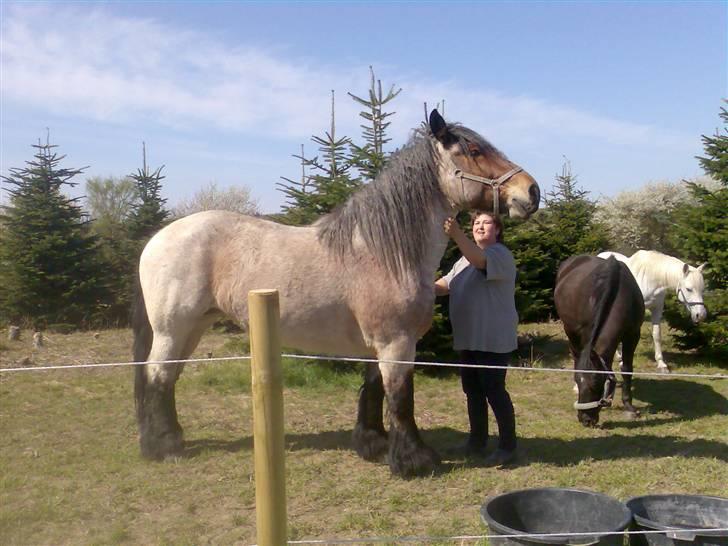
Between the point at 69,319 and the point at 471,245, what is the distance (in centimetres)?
902

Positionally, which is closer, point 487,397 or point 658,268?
point 487,397

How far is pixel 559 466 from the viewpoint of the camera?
405 cm

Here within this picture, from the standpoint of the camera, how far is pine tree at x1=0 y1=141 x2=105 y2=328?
10.4 metres

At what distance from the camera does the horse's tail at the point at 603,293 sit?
527 cm

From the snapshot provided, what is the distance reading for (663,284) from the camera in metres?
7.77

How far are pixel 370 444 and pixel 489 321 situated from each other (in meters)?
1.19

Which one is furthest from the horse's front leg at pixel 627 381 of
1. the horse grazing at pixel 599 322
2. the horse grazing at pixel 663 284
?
the horse grazing at pixel 663 284

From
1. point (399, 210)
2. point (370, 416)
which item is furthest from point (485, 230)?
point (370, 416)

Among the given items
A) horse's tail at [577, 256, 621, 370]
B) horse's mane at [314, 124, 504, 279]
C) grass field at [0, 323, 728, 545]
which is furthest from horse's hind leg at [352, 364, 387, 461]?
horse's tail at [577, 256, 621, 370]

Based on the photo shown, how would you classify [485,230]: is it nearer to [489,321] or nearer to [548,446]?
[489,321]

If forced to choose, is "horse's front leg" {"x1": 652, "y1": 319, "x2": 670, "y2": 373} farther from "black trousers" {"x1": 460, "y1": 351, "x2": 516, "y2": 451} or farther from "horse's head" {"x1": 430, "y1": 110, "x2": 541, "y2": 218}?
"horse's head" {"x1": 430, "y1": 110, "x2": 541, "y2": 218}

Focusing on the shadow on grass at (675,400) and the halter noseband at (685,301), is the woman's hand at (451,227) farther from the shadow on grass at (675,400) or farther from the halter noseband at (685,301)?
the halter noseband at (685,301)

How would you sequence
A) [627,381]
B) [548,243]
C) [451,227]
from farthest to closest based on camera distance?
[548,243] → [627,381] → [451,227]

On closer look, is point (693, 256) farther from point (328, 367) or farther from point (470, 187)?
point (470, 187)
